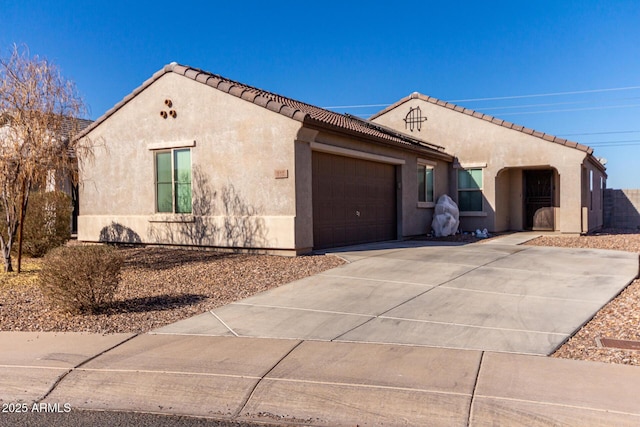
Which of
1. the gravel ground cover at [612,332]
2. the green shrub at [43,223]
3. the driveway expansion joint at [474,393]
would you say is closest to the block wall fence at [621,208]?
the gravel ground cover at [612,332]

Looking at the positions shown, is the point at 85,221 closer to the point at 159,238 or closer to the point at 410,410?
the point at 159,238

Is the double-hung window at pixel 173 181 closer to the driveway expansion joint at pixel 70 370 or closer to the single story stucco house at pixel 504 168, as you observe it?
the driveway expansion joint at pixel 70 370

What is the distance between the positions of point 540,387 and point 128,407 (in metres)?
3.51

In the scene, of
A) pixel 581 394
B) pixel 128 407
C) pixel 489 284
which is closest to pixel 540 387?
pixel 581 394

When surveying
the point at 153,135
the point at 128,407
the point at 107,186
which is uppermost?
the point at 153,135

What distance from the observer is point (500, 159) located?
19453mm

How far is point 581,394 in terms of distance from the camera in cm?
432

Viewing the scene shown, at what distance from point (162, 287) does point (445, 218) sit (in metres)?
12.2

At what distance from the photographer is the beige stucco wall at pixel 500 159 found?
1827 cm

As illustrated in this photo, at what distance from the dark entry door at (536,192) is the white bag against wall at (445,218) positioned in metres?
3.99

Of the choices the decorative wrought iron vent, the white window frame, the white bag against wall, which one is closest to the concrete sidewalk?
the white bag against wall

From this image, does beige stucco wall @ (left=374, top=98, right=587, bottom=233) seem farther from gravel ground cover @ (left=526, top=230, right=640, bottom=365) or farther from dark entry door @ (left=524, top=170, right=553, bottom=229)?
gravel ground cover @ (left=526, top=230, right=640, bottom=365)

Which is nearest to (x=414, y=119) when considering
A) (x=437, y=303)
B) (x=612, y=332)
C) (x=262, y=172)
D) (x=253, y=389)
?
(x=262, y=172)

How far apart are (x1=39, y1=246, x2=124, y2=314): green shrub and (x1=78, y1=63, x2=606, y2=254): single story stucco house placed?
17.3 ft
